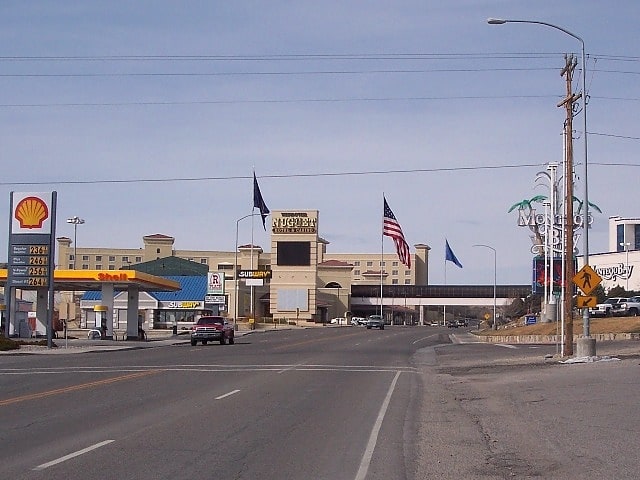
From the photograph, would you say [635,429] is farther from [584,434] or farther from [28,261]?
[28,261]

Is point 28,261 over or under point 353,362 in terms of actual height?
over

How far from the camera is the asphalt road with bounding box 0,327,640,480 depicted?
11180 mm

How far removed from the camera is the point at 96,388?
22500 mm

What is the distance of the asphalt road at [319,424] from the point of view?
1118cm

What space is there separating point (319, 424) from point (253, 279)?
9658cm

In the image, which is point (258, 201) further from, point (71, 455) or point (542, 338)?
point (71, 455)

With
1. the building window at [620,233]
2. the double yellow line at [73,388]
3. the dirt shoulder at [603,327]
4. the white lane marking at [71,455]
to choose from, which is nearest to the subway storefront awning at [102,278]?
the dirt shoulder at [603,327]

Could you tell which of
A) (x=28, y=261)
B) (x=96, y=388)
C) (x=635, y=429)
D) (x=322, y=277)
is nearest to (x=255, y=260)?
(x=322, y=277)

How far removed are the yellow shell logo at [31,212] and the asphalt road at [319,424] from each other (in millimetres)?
22449

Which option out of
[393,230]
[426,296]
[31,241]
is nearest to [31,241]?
[31,241]

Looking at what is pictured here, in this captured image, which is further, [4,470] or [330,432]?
[330,432]

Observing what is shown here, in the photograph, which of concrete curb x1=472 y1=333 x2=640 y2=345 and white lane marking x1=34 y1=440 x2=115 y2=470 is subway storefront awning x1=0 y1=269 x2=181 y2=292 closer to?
concrete curb x1=472 y1=333 x2=640 y2=345

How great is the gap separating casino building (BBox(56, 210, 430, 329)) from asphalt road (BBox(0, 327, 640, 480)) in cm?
5315

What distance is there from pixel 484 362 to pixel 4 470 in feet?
87.5
